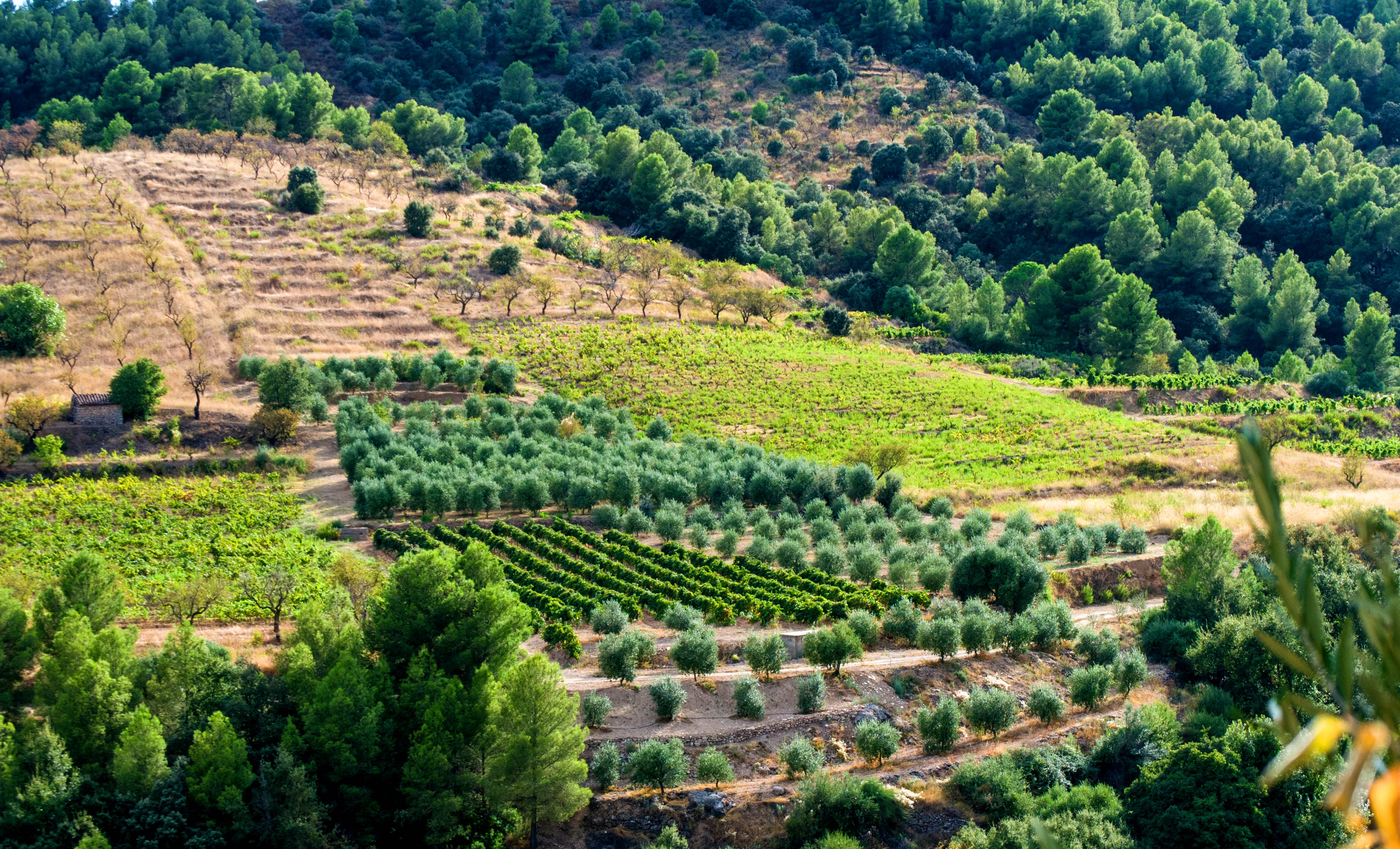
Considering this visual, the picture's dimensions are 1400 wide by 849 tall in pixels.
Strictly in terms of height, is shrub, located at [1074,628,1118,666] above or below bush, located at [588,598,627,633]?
below

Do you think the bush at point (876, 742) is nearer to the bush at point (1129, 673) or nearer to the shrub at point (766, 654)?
the shrub at point (766, 654)

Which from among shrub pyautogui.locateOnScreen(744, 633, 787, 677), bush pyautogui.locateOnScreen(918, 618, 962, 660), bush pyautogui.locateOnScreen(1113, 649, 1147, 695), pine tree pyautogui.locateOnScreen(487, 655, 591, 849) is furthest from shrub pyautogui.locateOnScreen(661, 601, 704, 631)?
bush pyautogui.locateOnScreen(1113, 649, 1147, 695)

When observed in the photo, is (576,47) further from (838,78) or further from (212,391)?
(212,391)

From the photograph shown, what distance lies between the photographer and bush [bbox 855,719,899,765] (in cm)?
3123

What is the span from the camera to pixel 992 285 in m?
97.3

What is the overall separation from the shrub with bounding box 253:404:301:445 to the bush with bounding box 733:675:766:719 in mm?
33239

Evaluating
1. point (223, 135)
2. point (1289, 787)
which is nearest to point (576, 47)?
point (223, 135)

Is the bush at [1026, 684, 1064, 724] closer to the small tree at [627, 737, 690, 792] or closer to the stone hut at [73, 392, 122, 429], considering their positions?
the small tree at [627, 737, 690, 792]

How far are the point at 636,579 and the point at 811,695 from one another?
1153cm

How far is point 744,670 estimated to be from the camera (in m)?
36.0

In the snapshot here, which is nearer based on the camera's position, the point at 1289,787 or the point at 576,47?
the point at 1289,787

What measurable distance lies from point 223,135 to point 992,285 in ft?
240

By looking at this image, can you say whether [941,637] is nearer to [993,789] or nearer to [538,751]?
[993,789]

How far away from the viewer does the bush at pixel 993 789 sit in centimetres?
2897
